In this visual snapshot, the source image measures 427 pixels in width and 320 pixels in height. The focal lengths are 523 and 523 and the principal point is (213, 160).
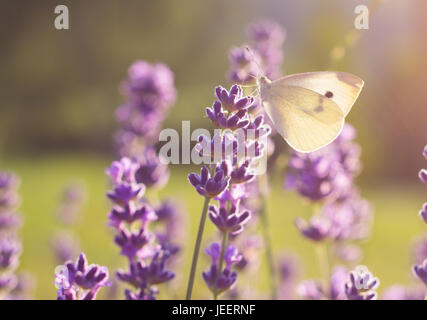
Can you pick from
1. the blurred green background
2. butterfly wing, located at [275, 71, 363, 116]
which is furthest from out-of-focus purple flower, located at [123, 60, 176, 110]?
the blurred green background

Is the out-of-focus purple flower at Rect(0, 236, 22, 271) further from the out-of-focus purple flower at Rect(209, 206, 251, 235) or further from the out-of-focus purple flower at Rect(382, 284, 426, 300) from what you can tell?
the out-of-focus purple flower at Rect(382, 284, 426, 300)

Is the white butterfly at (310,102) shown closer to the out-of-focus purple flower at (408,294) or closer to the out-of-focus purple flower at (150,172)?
the out-of-focus purple flower at (150,172)

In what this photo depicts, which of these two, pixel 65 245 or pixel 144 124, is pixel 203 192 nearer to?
pixel 144 124

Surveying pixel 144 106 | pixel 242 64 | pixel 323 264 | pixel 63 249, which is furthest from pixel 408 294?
pixel 63 249

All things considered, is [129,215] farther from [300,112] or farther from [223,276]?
[300,112]
